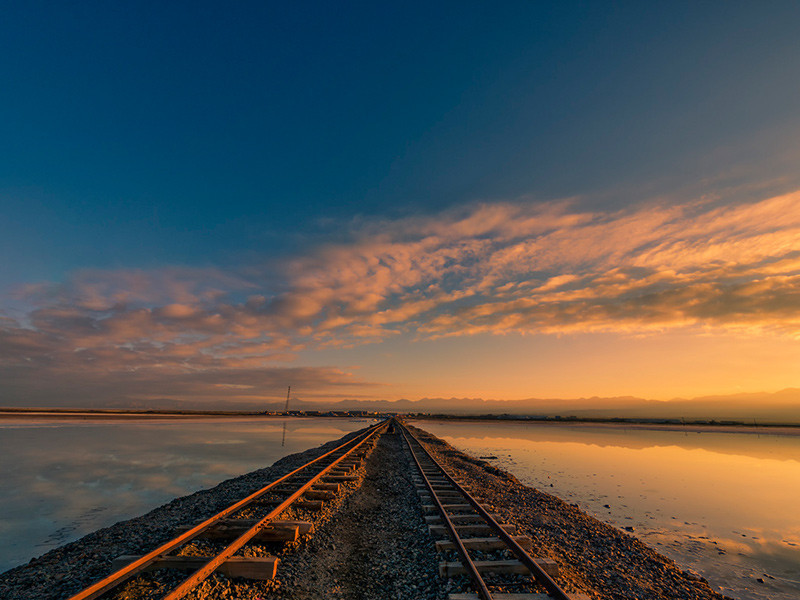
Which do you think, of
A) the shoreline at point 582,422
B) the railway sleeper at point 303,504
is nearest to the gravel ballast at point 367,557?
the railway sleeper at point 303,504

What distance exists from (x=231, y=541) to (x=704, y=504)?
735 inches

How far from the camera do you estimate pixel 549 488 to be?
1883 cm

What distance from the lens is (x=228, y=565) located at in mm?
6594

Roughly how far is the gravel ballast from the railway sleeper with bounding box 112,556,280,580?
0.15 meters

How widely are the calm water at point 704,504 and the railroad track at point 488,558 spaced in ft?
16.6

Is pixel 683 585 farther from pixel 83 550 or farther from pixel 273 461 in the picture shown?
pixel 273 461

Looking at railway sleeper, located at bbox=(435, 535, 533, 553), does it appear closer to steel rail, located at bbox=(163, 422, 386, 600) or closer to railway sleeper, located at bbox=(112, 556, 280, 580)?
railway sleeper, located at bbox=(112, 556, 280, 580)

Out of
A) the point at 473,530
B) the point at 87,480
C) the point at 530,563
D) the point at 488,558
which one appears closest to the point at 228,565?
the point at 488,558

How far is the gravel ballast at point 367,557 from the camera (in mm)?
6617

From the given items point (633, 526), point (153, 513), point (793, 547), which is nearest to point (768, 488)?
point (793, 547)

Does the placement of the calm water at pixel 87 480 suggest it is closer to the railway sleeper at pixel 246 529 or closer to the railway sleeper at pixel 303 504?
the railway sleeper at pixel 246 529

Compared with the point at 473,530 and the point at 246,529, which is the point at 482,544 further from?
the point at 246,529

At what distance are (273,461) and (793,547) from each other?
2390 centimetres

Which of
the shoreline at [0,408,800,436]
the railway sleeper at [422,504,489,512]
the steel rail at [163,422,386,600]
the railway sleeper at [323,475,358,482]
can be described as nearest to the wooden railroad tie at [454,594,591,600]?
the steel rail at [163,422,386,600]
